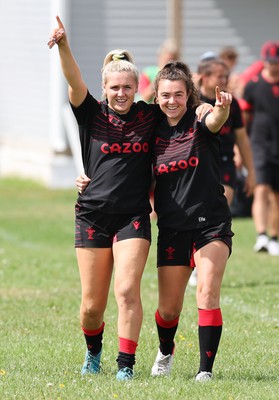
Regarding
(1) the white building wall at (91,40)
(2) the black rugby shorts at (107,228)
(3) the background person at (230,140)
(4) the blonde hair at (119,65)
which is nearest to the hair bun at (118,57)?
(4) the blonde hair at (119,65)

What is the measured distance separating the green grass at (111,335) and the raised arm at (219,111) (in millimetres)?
1506

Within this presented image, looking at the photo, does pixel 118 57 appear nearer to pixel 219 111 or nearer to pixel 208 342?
pixel 219 111

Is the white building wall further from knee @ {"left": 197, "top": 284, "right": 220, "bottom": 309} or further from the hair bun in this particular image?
knee @ {"left": 197, "top": 284, "right": 220, "bottom": 309}

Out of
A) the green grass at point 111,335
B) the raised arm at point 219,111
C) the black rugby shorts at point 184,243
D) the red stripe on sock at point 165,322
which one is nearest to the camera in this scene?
the green grass at point 111,335

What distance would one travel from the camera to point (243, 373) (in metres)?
6.88

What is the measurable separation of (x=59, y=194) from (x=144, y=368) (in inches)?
534

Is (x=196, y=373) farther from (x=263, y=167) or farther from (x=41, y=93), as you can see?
(x=41, y=93)

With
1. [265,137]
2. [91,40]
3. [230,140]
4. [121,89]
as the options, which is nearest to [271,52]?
[265,137]

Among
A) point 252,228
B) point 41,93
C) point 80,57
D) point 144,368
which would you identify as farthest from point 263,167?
point 41,93

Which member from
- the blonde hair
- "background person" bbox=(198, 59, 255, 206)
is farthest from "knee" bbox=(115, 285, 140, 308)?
"background person" bbox=(198, 59, 255, 206)

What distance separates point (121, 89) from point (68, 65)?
0.34 m

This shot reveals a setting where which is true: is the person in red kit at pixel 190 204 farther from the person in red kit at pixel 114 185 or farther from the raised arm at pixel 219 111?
the person in red kit at pixel 114 185

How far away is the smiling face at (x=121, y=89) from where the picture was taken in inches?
259

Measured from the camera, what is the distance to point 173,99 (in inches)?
259
